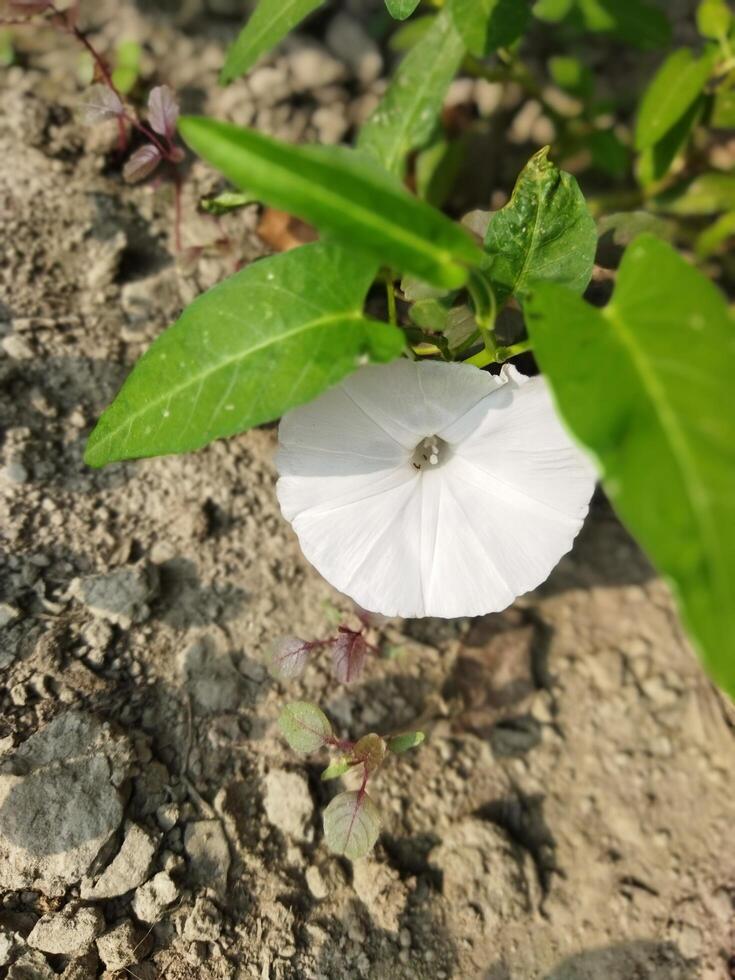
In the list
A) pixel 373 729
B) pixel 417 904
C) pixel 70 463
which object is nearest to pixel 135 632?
pixel 70 463

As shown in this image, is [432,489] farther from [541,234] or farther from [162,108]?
[162,108]

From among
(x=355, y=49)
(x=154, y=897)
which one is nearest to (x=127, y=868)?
(x=154, y=897)

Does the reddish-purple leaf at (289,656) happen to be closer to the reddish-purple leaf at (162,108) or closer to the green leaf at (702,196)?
the reddish-purple leaf at (162,108)

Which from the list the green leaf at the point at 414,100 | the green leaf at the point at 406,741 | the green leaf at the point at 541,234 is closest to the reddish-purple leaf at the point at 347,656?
the green leaf at the point at 406,741

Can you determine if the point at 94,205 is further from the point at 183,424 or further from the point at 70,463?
the point at 183,424

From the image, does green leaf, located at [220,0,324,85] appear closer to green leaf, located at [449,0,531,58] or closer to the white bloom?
green leaf, located at [449,0,531,58]
